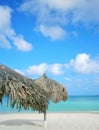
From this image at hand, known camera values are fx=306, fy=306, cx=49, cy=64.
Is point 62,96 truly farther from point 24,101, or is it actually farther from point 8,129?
point 24,101

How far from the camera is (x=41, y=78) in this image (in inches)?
533

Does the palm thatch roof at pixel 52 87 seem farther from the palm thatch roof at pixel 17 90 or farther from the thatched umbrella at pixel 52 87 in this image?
the palm thatch roof at pixel 17 90

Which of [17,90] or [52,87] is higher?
[52,87]

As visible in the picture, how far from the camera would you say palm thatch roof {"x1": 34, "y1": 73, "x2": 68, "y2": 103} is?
43.4 feet

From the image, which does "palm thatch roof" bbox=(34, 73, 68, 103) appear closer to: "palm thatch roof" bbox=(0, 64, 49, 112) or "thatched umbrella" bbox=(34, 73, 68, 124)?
"thatched umbrella" bbox=(34, 73, 68, 124)

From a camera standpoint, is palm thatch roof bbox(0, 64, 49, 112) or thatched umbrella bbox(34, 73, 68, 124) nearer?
palm thatch roof bbox(0, 64, 49, 112)

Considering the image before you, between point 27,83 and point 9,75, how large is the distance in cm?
49

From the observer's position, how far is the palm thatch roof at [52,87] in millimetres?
13234

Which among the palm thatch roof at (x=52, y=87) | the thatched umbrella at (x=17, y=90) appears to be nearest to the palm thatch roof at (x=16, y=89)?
the thatched umbrella at (x=17, y=90)

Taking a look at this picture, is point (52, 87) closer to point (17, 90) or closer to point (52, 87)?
point (52, 87)

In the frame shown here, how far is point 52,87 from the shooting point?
1330 centimetres

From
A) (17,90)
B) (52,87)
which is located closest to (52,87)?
(52,87)

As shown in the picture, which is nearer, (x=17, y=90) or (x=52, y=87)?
(x=17, y=90)

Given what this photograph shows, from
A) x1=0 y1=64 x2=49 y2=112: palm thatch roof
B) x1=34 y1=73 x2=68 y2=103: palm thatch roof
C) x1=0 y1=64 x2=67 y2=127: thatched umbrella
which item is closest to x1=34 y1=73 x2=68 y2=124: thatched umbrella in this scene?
x1=34 y1=73 x2=68 y2=103: palm thatch roof
